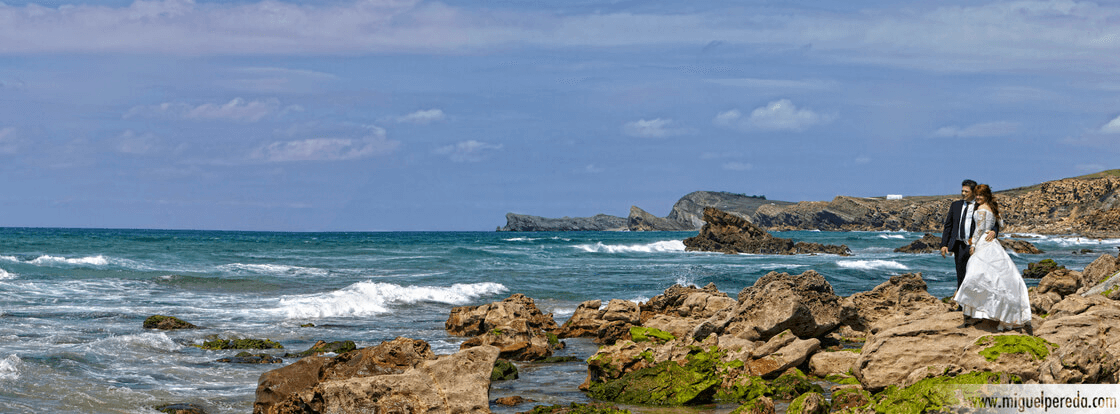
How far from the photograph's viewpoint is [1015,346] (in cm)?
799

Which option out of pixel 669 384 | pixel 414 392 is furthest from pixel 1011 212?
pixel 414 392

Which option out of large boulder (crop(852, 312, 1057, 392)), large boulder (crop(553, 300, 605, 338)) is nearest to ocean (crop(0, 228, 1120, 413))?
large boulder (crop(553, 300, 605, 338))

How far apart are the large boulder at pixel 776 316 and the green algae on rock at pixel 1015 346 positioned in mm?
3745

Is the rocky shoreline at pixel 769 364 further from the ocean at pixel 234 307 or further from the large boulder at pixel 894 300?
the large boulder at pixel 894 300

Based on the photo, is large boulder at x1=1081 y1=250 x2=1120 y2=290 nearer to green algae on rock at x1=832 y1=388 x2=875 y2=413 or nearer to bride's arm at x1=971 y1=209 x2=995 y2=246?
bride's arm at x1=971 y1=209 x2=995 y2=246

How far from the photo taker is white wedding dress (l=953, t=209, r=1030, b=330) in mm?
8547

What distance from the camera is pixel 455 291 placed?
1034 inches

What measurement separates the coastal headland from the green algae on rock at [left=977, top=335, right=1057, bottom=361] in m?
88.2

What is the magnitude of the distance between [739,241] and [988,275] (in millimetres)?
52165

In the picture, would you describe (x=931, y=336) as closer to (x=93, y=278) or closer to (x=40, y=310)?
(x=40, y=310)

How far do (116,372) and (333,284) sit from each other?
17251 mm

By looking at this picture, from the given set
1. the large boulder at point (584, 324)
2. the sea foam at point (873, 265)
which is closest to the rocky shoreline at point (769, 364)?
the large boulder at point (584, 324)

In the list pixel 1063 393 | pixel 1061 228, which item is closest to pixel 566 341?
pixel 1063 393

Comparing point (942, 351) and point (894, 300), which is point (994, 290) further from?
point (894, 300)
